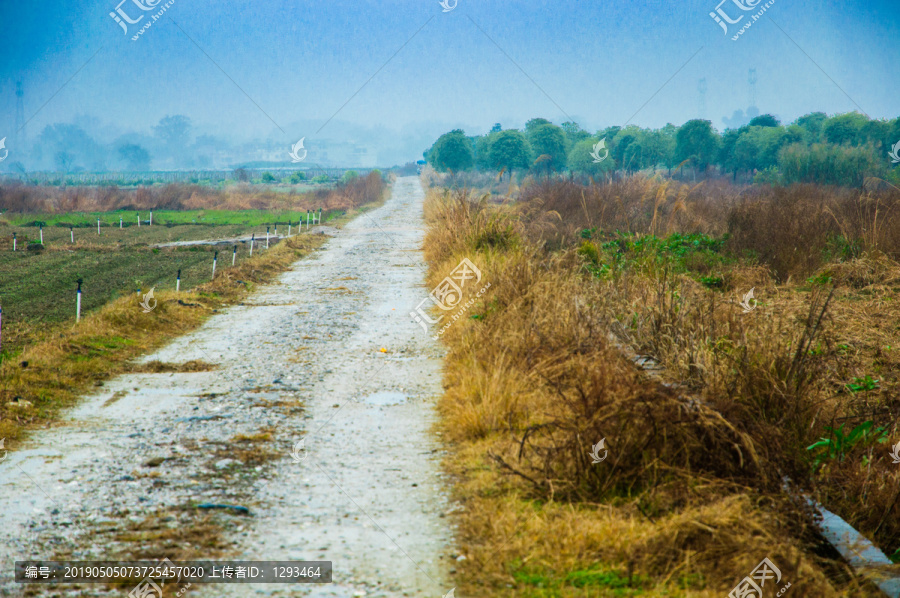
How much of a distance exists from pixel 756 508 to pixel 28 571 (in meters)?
4.58

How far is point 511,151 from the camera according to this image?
66.8 m

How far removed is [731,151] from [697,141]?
5036 mm

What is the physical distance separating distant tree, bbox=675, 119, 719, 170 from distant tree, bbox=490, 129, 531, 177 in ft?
49.3

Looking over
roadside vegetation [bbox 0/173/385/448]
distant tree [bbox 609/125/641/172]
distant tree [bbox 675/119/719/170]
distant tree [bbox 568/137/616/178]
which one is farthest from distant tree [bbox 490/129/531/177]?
roadside vegetation [bbox 0/173/385/448]

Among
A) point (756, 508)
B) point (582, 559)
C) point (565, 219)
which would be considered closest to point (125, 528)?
point (582, 559)

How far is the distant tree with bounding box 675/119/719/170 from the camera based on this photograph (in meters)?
56.5

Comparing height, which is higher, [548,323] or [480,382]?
[548,323]

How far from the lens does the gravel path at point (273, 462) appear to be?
4.57 metres

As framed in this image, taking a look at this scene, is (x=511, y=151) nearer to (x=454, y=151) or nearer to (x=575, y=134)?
(x=454, y=151)

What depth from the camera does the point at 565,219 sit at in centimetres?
2259

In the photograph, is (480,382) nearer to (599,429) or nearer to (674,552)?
(599,429)

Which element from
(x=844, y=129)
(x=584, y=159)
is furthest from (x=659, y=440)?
(x=584, y=159)

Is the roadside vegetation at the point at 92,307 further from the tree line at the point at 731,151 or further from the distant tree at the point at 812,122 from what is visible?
the distant tree at the point at 812,122

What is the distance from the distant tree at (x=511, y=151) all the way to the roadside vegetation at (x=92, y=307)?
41715 mm
